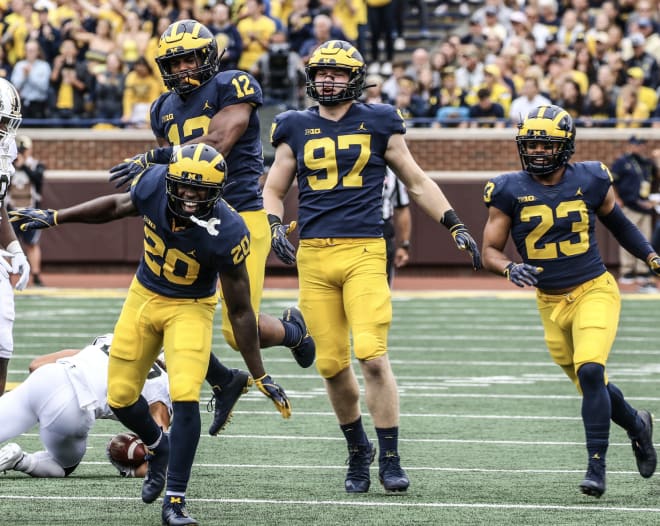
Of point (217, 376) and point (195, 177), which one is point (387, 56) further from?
→ point (195, 177)

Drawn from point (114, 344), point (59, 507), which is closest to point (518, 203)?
point (114, 344)

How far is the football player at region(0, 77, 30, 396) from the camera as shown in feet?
23.4

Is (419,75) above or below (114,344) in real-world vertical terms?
below

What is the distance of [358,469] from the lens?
6.63 m

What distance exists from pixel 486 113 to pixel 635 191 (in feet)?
7.45

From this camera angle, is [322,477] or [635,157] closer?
[322,477]

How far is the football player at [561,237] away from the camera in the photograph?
673cm

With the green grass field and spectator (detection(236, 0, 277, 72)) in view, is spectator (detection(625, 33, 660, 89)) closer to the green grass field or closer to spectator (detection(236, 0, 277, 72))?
spectator (detection(236, 0, 277, 72))

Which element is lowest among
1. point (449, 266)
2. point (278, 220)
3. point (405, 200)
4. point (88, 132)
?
point (449, 266)

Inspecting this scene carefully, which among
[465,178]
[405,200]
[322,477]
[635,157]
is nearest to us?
[322,477]

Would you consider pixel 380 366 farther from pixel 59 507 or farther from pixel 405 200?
pixel 405 200

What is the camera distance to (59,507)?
605 centimetres

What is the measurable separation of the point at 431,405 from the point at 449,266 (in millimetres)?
10258

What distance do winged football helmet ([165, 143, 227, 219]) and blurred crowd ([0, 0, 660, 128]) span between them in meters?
12.6
